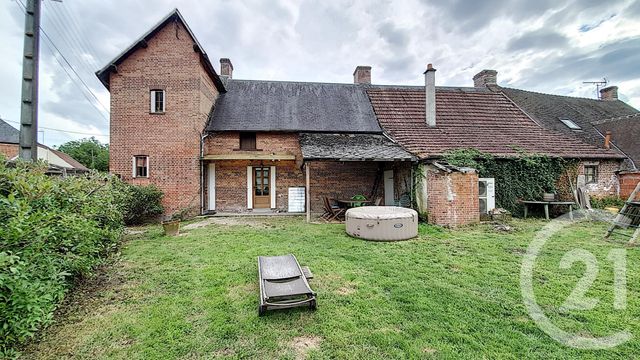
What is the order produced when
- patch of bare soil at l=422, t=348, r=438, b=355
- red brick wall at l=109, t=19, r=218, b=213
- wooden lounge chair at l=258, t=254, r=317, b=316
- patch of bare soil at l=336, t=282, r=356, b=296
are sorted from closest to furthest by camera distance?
1. patch of bare soil at l=422, t=348, r=438, b=355
2. wooden lounge chair at l=258, t=254, r=317, b=316
3. patch of bare soil at l=336, t=282, r=356, b=296
4. red brick wall at l=109, t=19, r=218, b=213

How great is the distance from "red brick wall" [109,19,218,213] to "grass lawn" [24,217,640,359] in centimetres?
533

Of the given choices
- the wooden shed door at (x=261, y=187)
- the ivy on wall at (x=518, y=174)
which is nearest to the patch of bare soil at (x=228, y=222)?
the wooden shed door at (x=261, y=187)

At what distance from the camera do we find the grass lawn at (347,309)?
276cm

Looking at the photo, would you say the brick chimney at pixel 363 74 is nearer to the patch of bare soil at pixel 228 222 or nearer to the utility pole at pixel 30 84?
the patch of bare soil at pixel 228 222

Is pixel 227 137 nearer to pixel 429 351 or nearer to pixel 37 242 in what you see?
pixel 37 242

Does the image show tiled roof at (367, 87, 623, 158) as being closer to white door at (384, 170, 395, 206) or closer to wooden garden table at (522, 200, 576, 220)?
white door at (384, 170, 395, 206)

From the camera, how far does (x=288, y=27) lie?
13.6 metres

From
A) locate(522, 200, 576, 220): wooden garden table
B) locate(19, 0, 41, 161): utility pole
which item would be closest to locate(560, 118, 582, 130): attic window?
locate(522, 200, 576, 220): wooden garden table

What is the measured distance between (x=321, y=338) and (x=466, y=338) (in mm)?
1547

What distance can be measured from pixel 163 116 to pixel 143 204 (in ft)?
12.3

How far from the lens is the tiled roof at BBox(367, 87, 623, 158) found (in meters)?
11.5

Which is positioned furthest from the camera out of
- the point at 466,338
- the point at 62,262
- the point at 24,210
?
the point at 62,262

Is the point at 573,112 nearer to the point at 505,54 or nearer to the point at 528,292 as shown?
the point at 505,54

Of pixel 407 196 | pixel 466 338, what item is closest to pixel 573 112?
pixel 407 196
